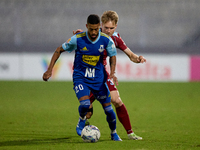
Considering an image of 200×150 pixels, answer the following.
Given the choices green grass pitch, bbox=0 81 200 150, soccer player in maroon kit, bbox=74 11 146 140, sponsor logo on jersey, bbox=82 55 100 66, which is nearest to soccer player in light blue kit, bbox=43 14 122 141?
sponsor logo on jersey, bbox=82 55 100 66

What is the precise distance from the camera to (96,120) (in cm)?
748

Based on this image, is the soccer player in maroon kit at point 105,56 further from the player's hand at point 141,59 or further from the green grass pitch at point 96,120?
the green grass pitch at point 96,120

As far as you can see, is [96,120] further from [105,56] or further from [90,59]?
[90,59]

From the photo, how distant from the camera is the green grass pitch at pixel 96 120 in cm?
478

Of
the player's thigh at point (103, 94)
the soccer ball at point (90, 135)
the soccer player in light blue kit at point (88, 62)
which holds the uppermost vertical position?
the soccer player in light blue kit at point (88, 62)

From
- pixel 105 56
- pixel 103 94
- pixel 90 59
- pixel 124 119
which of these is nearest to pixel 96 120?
pixel 124 119

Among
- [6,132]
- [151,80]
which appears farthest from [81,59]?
[151,80]

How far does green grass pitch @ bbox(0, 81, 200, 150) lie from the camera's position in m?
4.78

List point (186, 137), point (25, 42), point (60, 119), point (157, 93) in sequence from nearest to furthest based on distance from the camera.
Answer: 1. point (186, 137)
2. point (60, 119)
3. point (157, 93)
4. point (25, 42)

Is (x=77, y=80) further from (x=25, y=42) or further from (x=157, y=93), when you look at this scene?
(x=25, y=42)

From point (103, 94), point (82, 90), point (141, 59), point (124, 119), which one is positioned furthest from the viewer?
point (124, 119)

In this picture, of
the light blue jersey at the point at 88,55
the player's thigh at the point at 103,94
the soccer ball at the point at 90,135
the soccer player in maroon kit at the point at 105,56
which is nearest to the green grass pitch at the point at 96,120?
the soccer ball at the point at 90,135

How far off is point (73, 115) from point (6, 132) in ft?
8.49

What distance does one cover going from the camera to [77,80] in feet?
16.0
